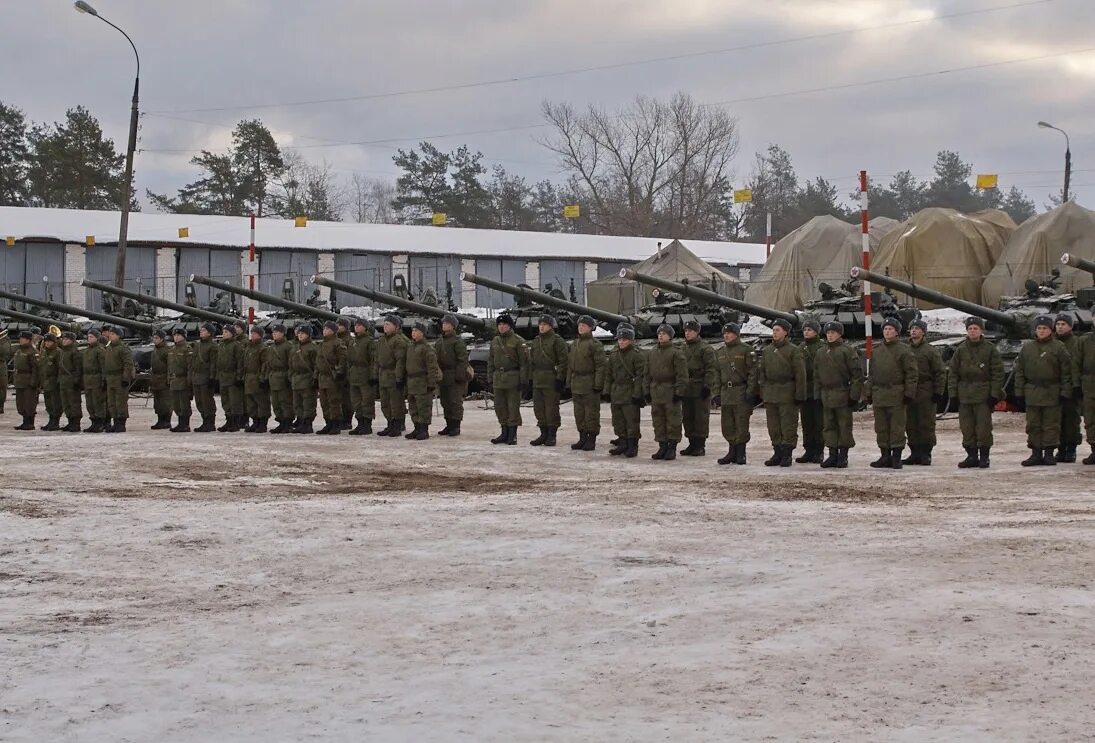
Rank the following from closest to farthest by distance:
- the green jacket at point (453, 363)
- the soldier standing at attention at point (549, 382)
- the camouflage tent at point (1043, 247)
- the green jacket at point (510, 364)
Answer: the soldier standing at attention at point (549, 382) → the green jacket at point (510, 364) → the green jacket at point (453, 363) → the camouflage tent at point (1043, 247)

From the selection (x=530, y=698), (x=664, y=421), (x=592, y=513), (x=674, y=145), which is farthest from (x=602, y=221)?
(x=530, y=698)

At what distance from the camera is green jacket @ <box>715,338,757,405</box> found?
1489cm

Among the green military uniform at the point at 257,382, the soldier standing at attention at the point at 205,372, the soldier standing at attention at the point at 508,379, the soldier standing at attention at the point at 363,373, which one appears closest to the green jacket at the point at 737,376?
the soldier standing at attention at the point at 508,379

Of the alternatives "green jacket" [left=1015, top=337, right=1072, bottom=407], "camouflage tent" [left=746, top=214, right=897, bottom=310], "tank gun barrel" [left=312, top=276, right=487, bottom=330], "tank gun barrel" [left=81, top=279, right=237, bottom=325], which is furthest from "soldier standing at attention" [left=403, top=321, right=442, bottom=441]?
"camouflage tent" [left=746, top=214, right=897, bottom=310]

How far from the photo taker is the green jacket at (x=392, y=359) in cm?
1830

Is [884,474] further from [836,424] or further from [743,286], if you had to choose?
[743,286]

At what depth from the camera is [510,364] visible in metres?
17.6

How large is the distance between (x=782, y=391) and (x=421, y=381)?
17.1 ft

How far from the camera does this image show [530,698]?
558cm

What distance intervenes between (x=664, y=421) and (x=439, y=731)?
409 inches

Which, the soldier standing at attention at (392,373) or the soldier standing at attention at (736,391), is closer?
the soldier standing at attention at (736,391)

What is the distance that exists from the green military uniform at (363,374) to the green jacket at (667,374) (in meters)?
4.59

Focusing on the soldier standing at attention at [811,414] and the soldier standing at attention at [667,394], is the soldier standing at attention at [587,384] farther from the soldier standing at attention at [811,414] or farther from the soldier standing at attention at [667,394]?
the soldier standing at attention at [811,414]

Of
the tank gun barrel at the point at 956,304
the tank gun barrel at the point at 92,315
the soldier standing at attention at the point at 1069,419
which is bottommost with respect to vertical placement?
the soldier standing at attention at the point at 1069,419
